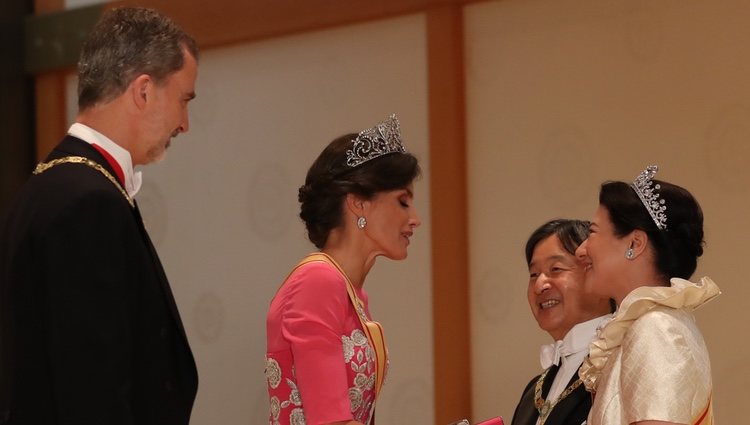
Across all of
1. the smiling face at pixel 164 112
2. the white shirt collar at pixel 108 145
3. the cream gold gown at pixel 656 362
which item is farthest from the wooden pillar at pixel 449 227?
the white shirt collar at pixel 108 145

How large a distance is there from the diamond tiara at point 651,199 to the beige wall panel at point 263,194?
1734mm

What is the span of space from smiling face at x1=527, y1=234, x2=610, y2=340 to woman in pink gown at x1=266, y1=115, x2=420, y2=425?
0.47 m

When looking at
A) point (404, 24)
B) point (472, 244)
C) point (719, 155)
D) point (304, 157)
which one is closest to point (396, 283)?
point (472, 244)

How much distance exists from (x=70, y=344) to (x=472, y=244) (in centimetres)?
229

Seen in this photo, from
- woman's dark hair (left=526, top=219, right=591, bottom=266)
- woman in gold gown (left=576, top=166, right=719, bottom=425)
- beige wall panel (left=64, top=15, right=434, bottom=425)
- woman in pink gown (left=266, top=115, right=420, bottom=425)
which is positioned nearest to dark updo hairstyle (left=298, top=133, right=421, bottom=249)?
woman in pink gown (left=266, top=115, right=420, bottom=425)

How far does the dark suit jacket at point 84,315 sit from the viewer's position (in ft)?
5.52

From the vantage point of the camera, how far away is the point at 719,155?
330cm

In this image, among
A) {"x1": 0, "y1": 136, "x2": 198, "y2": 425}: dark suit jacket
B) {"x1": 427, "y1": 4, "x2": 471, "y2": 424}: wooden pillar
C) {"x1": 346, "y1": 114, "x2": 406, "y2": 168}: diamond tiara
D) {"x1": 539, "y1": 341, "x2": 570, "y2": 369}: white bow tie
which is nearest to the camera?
{"x1": 0, "y1": 136, "x2": 198, "y2": 425}: dark suit jacket

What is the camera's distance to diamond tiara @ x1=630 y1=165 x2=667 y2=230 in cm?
213

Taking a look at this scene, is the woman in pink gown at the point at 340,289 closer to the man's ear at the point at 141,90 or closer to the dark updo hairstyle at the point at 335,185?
the dark updo hairstyle at the point at 335,185

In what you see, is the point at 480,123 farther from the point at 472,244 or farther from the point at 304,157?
the point at 304,157

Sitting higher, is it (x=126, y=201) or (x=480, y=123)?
(x=480, y=123)

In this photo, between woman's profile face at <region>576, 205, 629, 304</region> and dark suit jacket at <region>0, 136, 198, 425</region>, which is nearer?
dark suit jacket at <region>0, 136, 198, 425</region>

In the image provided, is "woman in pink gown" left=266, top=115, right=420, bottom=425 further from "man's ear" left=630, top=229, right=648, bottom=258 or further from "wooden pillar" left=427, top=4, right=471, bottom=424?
"wooden pillar" left=427, top=4, right=471, bottom=424
